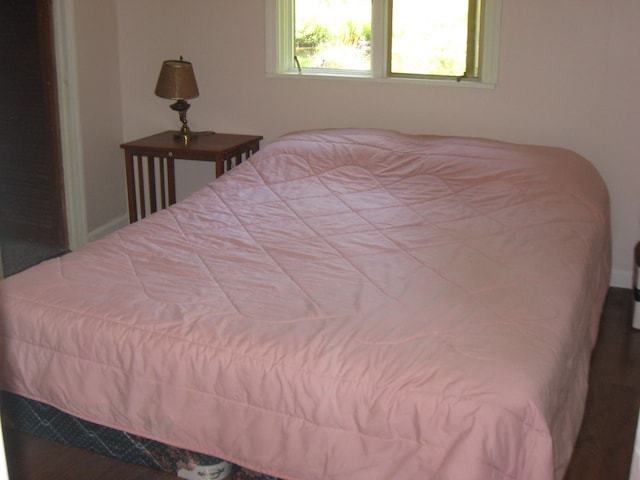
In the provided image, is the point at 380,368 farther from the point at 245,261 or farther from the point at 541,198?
the point at 541,198

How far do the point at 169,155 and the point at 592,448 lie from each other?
2426 mm

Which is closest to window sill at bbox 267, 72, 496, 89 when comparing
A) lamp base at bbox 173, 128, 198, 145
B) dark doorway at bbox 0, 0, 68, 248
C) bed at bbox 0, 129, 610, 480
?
lamp base at bbox 173, 128, 198, 145

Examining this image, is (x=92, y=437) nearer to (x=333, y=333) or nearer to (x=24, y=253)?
(x=333, y=333)

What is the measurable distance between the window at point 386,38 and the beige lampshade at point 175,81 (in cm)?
43

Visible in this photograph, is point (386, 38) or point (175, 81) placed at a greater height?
point (386, 38)

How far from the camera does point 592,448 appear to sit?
2350 millimetres

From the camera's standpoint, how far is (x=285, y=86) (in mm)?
3922

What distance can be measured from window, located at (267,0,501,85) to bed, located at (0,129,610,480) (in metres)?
0.96

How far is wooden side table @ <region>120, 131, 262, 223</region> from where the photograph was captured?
12.2 feet

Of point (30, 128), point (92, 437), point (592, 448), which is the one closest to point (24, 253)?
point (30, 128)

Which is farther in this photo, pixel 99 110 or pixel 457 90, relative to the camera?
pixel 99 110

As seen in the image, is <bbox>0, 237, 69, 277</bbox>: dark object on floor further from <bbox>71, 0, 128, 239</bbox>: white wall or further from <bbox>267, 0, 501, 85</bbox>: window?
<bbox>267, 0, 501, 85</bbox>: window

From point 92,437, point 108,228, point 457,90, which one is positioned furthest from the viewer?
point 108,228

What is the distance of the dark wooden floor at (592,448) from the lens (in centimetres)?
220
